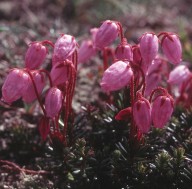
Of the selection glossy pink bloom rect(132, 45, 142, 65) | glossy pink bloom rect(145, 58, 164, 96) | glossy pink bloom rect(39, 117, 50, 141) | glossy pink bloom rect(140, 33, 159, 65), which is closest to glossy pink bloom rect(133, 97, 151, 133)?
glossy pink bloom rect(140, 33, 159, 65)

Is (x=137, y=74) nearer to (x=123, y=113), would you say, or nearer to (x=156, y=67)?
(x=123, y=113)

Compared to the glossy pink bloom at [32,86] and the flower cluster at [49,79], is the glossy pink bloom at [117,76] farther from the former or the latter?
the glossy pink bloom at [32,86]

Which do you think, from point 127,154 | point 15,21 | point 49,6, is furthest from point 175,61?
point 49,6

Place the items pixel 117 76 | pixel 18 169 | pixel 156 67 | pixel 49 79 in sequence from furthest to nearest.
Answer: pixel 156 67
pixel 18 169
pixel 49 79
pixel 117 76

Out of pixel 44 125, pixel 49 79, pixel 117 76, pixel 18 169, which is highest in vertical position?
pixel 117 76

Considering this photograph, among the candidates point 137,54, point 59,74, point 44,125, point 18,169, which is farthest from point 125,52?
point 18,169

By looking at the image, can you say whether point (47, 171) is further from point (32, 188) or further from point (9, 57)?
point (9, 57)
